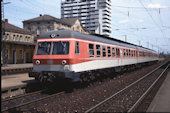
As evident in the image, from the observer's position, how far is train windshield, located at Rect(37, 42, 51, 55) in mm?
10610

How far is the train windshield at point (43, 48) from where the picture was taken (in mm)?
10610

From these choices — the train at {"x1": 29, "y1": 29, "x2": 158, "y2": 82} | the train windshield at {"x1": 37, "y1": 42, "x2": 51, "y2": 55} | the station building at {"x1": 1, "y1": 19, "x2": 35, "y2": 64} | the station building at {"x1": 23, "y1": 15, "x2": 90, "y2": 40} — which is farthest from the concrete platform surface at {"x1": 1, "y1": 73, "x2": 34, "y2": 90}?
the station building at {"x1": 23, "y1": 15, "x2": 90, "y2": 40}

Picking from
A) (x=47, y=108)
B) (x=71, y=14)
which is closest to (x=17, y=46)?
(x=47, y=108)

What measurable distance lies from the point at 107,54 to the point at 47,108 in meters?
7.82

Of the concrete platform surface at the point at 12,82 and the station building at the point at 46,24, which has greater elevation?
the station building at the point at 46,24

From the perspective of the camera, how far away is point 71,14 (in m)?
133

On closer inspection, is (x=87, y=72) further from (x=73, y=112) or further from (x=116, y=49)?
(x=116, y=49)

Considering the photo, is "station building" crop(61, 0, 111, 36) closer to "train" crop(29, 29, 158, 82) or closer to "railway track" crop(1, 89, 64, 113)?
"train" crop(29, 29, 158, 82)

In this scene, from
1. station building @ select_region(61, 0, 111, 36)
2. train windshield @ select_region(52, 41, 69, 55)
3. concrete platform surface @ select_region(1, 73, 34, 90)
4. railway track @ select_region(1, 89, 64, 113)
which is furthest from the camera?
station building @ select_region(61, 0, 111, 36)

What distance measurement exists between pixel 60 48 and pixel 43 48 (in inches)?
42.8

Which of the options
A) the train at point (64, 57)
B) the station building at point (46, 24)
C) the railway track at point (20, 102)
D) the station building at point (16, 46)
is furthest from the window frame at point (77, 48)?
the station building at point (46, 24)

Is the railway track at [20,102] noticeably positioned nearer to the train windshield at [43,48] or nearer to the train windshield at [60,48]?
the train windshield at [43,48]

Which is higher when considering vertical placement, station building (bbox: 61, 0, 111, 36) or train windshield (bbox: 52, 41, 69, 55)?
station building (bbox: 61, 0, 111, 36)

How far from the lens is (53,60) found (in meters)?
10.2
